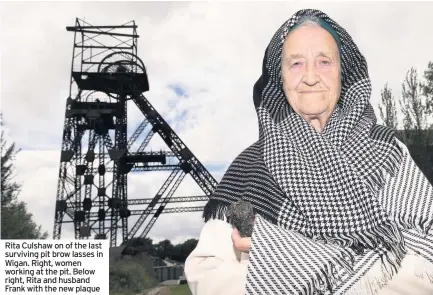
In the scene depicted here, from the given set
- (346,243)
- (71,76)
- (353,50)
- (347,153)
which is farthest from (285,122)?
(71,76)

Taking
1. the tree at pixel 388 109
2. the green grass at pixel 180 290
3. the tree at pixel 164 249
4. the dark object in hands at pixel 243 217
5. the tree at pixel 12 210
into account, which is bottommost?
the green grass at pixel 180 290

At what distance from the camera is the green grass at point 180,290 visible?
13.1 feet

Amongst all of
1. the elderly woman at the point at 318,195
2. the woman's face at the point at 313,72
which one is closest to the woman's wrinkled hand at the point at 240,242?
the elderly woman at the point at 318,195

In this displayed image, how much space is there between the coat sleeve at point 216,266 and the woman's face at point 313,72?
1.84ft

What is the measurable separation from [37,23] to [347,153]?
277cm

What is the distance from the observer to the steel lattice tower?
416 centimetres

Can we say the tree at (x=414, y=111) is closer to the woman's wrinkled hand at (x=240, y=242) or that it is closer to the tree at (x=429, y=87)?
the tree at (x=429, y=87)

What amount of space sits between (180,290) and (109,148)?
5.12 feet

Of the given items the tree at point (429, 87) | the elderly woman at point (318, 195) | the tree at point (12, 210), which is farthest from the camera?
the tree at point (12, 210)

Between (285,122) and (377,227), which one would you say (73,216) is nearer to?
(285,122)

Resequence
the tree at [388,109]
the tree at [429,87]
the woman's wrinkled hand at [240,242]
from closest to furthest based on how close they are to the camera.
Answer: the woman's wrinkled hand at [240,242] < the tree at [429,87] < the tree at [388,109]

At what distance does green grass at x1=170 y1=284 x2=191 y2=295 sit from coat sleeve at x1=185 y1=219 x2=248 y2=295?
2371 millimetres

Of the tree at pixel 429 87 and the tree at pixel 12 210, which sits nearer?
the tree at pixel 429 87

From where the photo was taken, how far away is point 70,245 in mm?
3203
